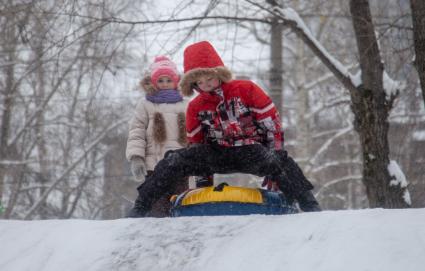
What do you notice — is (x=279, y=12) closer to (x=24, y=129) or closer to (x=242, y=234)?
(x=242, y=234)

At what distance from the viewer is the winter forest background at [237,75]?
5746 mm

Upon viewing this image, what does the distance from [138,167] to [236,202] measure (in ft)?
4.48

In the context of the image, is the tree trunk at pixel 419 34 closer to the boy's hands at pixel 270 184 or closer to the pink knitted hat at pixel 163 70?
the boy's hands at pixel 270 184

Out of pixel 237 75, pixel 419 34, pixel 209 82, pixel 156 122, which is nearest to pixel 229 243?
pixel 209 82

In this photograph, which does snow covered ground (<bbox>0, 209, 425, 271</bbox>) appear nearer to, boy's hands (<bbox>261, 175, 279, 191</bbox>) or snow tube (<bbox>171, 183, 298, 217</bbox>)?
snow tube (<bbox>171, 183, 298, 217</bbox>)

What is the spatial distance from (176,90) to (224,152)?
1.38 metres

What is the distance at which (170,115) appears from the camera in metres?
4.91

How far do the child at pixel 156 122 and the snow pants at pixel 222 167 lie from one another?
0.95 metres

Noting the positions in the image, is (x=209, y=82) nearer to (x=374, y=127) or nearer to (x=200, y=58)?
(x=200, y=58)

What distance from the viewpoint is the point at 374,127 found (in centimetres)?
565

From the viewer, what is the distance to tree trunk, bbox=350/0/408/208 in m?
5.68

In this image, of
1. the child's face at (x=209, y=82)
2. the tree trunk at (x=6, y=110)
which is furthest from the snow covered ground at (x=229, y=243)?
the tree trunk at (x=6, y=110)

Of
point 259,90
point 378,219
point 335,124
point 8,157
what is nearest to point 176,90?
point 259,90

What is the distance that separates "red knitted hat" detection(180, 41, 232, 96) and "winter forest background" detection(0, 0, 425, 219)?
5.04 feet
